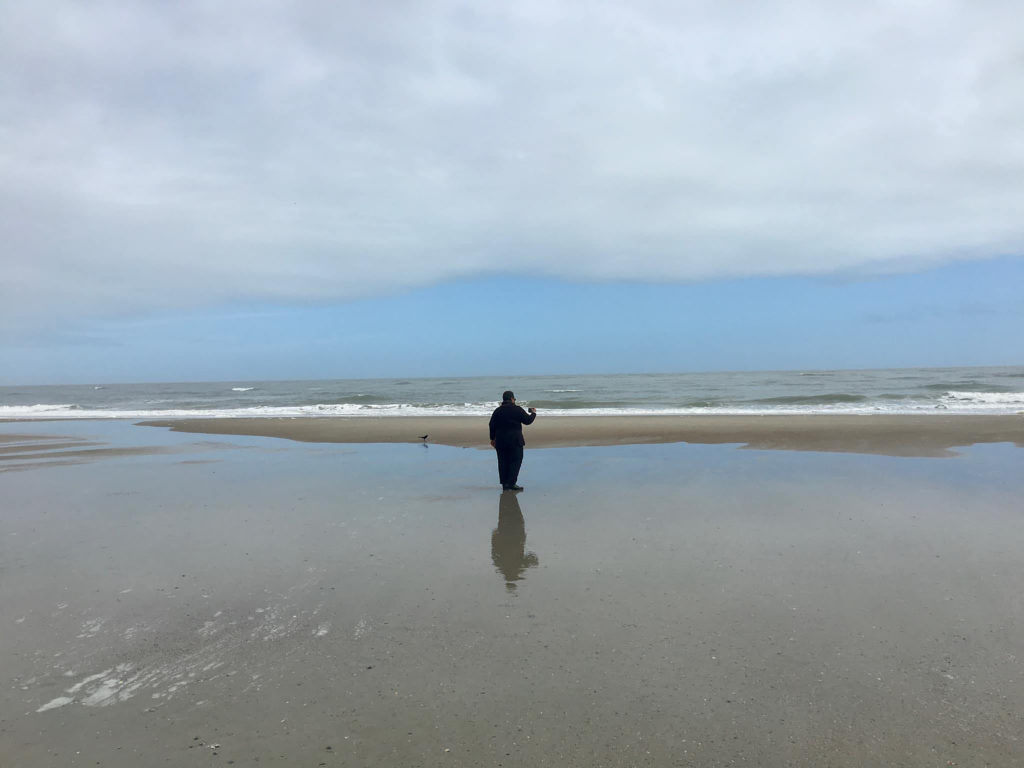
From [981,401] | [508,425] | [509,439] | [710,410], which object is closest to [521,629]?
[509,439]

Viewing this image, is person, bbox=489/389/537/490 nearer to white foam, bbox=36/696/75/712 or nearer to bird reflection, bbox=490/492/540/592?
bird reflection, bbox=490/492/540/592

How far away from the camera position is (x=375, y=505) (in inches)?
327

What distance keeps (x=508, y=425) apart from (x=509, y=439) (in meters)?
0.22

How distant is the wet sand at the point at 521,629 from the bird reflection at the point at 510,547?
4 cm

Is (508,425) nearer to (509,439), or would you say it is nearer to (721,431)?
(509,439)

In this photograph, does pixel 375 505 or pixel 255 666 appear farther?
pixel 375 505

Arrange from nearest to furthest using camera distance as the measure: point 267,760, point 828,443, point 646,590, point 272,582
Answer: point 267,760 < point 646,590 < point 272,582 < point 828,443

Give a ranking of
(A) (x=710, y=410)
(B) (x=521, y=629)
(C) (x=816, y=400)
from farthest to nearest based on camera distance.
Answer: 1. (C) (x=816, y=400)
2. (A) (x=710, y=410)
3. (B) (x=521, y=629)

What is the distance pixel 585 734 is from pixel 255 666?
2.11 metres

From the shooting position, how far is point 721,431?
17.2 m

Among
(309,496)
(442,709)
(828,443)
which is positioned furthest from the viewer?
(828,443)

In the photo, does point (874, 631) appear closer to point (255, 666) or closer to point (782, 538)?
point (782, 538)

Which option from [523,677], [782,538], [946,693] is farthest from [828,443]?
[523,677]

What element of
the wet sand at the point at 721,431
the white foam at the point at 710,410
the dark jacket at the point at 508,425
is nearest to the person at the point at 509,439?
the dark jacket at the point at 508,425
